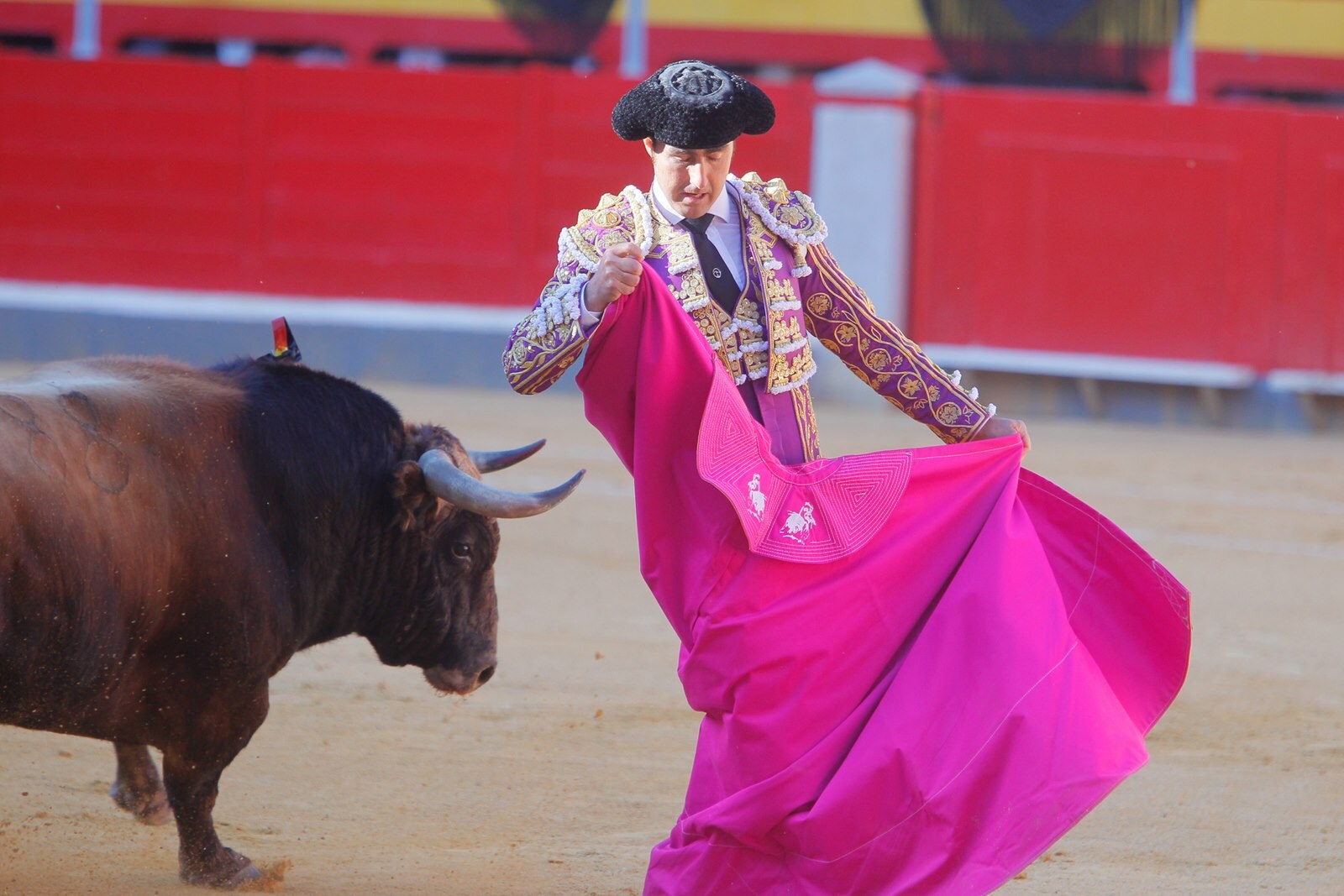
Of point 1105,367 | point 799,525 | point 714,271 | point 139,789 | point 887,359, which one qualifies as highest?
point 714,271

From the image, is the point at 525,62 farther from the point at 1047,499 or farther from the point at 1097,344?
the point at 1047,499

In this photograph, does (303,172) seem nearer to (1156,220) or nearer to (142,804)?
(1156,220)

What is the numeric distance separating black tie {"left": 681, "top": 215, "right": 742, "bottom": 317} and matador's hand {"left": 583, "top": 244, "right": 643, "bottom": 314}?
0.56 feet

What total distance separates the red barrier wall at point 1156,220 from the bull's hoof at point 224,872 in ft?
22.7

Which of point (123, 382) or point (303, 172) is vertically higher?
point (123, 382)

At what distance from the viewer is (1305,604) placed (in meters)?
4.69

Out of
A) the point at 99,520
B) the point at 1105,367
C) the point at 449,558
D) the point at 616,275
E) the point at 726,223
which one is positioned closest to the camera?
the point at 616,275

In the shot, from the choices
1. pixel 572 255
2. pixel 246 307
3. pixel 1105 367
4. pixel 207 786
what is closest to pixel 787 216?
pixel 572 255

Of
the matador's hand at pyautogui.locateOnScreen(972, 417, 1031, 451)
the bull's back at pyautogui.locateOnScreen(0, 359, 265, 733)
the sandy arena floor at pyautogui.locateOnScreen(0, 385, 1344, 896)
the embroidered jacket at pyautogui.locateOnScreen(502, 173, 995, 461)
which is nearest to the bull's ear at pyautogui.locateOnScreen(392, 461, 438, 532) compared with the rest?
the bull's back at pyautogui.locateOnScreen(0, 359, 265, 733)

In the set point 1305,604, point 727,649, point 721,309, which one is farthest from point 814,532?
point 1305,604

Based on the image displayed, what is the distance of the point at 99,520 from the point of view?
220 centimetres

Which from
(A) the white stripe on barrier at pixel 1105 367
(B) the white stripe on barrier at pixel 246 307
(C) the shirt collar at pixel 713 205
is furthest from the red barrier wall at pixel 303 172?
(C) the shirt collar at pixel 713 205

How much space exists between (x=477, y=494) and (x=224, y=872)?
0.67 meters

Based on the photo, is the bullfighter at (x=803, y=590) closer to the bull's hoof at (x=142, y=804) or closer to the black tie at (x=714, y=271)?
the black tie at (x=714, y=271)
